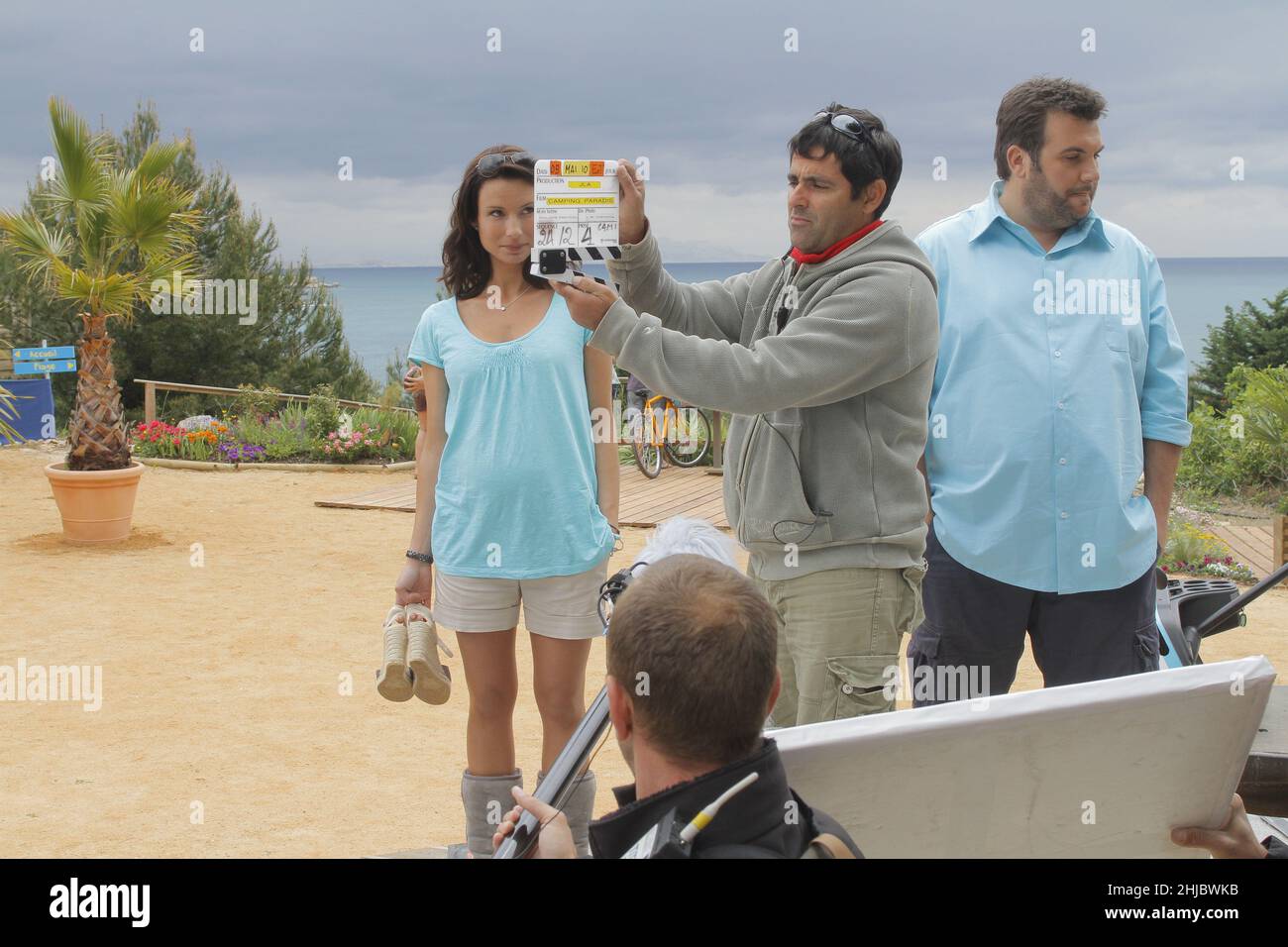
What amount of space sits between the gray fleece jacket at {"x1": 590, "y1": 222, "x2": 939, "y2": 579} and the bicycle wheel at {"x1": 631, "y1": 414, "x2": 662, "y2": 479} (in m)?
11.4

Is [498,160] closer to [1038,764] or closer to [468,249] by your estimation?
[468,249]

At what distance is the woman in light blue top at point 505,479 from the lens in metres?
3.39

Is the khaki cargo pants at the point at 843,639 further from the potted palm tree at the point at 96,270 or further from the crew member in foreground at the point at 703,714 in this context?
the potted palm tree at the point at 96,270

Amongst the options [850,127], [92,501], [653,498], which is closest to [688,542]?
[850,127]

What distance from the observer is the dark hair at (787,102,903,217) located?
8.43 feet

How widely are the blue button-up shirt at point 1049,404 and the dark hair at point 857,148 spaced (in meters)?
0.70

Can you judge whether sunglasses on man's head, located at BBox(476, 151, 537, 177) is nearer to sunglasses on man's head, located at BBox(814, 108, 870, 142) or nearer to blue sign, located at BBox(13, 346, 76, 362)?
sunglasses on man's head, located at BBox(814, 108, 870, 142)

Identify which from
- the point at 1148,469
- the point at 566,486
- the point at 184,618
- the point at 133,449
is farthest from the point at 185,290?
the point at 1148,469

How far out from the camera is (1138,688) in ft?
5.64

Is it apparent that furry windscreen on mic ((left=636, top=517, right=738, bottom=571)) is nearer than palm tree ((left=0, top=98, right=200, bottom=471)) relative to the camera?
Yes

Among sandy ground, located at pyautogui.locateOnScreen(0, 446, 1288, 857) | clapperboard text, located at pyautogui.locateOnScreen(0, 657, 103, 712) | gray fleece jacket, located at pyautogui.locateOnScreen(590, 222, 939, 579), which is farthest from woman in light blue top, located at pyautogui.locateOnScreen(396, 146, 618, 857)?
clapperboard text, located at pyautogui.locateOnScreen(0, 657, 103, 712)

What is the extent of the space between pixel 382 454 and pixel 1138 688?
14826mm

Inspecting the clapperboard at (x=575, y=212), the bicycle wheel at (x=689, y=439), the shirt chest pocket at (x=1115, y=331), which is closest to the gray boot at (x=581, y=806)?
the clapperboard at (x=575, y=212)

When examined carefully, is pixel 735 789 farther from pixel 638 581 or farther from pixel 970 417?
pixel 970 417
